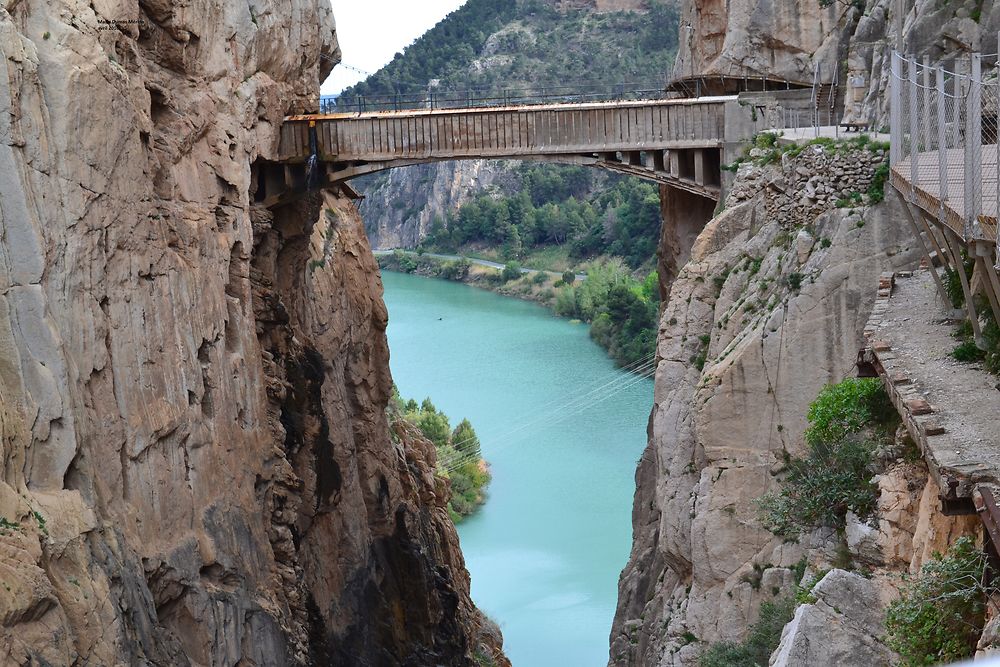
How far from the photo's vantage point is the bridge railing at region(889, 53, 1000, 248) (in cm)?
884

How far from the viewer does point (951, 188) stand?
10.7m

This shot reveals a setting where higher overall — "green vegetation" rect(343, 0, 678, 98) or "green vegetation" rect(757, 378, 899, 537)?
"green vegetation" rect(343, 0, 678, 98)

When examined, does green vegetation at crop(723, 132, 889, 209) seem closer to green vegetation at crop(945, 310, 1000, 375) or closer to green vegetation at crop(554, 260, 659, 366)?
green vegetation at crop(945, 310, 1000, 375)

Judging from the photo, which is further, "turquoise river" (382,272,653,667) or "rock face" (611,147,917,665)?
"turquoise river" (382,272,653,667)

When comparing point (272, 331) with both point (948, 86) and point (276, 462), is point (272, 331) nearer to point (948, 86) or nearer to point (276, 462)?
point (276, 462)

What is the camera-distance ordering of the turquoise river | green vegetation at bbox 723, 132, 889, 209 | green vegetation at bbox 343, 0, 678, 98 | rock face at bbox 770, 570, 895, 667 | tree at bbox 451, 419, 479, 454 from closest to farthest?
rock face at bbox 770, 570, 895, 667, green vegetation at bbox 723, 132, 889, 209, the turquoise river, tree at bbox 451, 419, 479, 454, green vegetation at bbox 343, 0, 678, 98

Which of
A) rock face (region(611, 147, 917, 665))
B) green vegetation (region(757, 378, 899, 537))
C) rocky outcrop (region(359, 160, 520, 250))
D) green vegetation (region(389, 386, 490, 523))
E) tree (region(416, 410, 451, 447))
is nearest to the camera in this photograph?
green vegetation (region(757, 378, 899, 537))

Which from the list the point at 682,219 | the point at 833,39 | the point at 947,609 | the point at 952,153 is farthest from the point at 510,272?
the point at 947,609

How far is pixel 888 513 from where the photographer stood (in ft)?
33.5

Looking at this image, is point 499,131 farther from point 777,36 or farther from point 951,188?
point 951,188

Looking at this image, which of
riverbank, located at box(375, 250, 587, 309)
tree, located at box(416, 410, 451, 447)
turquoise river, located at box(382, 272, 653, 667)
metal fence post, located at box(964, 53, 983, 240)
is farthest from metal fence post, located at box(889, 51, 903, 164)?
riverbank, located at box(375, 250, 587, 309)

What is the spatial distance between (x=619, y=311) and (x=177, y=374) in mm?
51233

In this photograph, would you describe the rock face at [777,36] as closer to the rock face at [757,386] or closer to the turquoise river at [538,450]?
the rock face at [757,386]

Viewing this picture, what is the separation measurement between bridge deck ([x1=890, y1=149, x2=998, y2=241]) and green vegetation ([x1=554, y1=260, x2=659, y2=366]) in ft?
164
